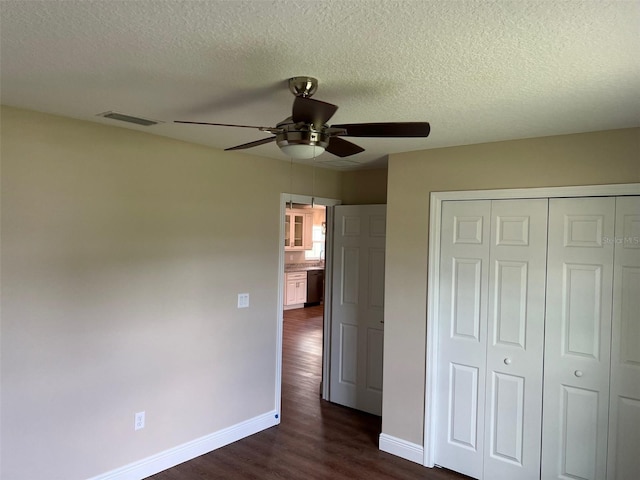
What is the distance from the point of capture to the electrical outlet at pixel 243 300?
3.91 metres

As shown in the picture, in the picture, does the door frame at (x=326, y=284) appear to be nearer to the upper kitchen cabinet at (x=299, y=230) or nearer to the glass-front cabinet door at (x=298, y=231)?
the upper kitchen cabinet at (x=299, y=230)

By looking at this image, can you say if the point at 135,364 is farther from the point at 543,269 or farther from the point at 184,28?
the point at 543,269

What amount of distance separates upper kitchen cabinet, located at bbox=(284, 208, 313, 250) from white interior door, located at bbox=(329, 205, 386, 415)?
197 inches

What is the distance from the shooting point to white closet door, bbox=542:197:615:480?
2842mm

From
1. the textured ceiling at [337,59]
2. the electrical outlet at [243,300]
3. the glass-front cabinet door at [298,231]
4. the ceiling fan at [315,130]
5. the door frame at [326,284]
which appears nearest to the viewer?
the textured ceiling at [337,59]

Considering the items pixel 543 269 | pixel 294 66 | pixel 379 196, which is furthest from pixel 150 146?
pixel 543 269

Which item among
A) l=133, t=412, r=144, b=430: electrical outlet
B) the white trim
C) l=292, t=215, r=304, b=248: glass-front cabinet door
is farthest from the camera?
l=292, t=215, r=304, b=248: glass-front cabinet door

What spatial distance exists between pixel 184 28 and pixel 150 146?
1.88m

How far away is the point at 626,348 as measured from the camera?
2.77m

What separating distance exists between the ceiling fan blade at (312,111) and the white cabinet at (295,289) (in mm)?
7801

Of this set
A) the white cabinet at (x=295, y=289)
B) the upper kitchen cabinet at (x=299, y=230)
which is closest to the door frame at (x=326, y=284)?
the white cabinet at (x=295, y=289)

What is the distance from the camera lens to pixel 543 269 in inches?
121

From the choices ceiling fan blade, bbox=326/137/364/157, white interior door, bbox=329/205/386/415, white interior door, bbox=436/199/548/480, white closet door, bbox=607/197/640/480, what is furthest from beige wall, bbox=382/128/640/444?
ceiling fan blade, bbox=326/137/364/157

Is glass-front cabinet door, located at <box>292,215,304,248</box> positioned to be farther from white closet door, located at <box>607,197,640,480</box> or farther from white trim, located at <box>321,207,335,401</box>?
white closet door, located at <box>607,197,640,480</box>
